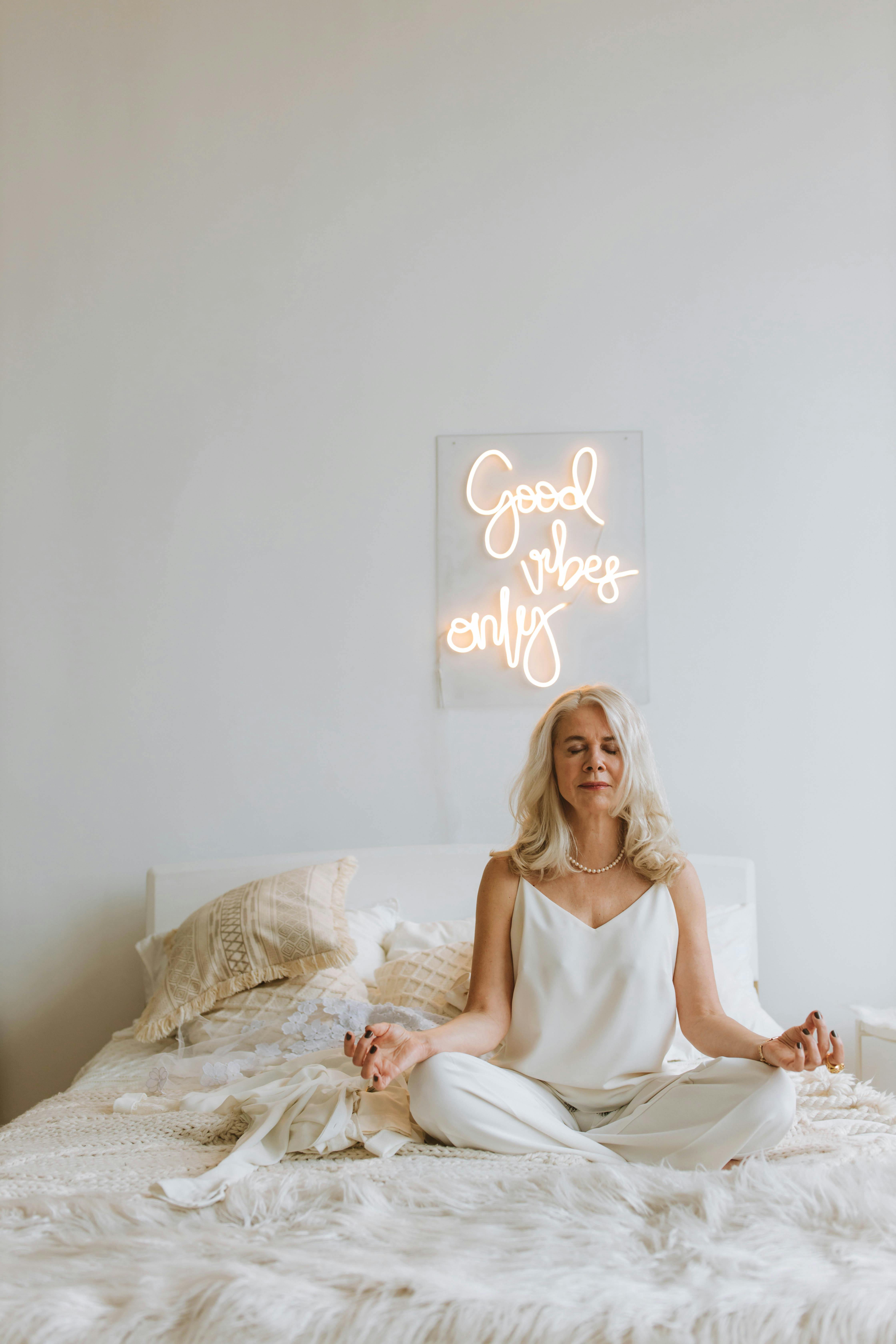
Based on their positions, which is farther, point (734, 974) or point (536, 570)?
point (536, 570)

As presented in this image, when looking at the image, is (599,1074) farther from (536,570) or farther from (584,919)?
(536,570)

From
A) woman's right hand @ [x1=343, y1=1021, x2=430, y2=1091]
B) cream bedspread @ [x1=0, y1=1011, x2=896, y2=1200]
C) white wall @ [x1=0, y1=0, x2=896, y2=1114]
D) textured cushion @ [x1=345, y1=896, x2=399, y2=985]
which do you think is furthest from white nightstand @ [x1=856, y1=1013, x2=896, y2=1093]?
woman's right hand @ [x1=343, y1=1021, x2=430, y2=1091]

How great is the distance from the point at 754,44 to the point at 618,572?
1.59m

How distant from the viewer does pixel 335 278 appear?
9.36 ft

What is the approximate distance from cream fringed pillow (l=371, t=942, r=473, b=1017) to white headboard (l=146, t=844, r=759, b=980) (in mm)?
333

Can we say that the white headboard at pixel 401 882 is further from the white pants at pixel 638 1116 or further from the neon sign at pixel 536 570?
the white pants at pixel 638 1116

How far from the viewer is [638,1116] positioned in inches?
58.9

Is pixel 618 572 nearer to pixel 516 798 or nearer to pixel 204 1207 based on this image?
pixel 516 798

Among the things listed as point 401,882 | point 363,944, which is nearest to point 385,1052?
point 363,944

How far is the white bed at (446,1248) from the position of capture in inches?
37.0

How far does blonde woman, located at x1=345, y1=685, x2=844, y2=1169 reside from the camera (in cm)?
138

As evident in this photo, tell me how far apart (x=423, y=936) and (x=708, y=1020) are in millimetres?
925

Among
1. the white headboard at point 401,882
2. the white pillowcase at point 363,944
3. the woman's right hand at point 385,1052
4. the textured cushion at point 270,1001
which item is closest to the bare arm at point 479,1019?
the woman's right hand at point 385,1052

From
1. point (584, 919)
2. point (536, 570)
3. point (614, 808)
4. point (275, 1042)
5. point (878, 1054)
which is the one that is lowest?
Answer: point (878, 1054)
